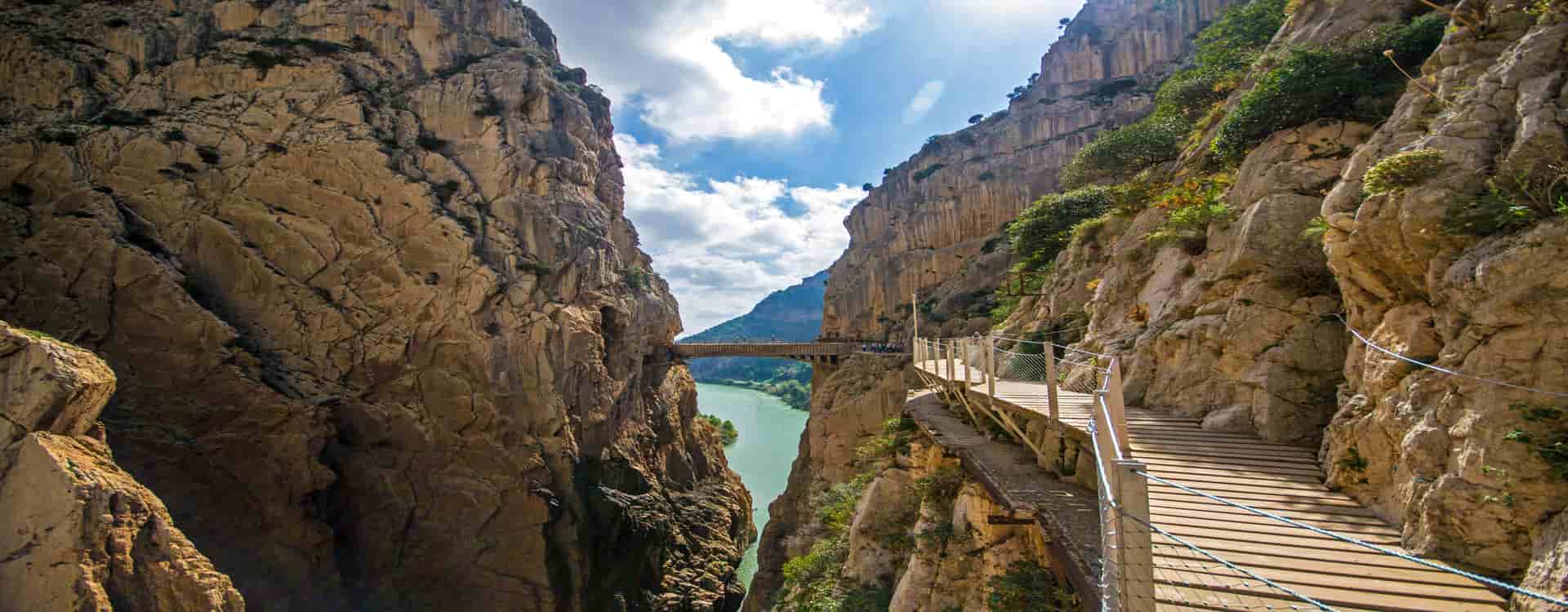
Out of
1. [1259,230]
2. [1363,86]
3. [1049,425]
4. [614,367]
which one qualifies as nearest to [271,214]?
[614,367]

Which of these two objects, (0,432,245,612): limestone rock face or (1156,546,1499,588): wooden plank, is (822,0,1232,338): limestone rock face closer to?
(1156,546,1499,588): wooden plank

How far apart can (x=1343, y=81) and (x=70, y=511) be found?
19.4m

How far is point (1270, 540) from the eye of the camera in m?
3.65

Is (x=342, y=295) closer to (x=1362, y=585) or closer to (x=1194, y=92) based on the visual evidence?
(x=1362, y=585)

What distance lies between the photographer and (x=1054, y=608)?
17.6ft

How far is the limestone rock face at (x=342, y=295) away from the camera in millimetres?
17078

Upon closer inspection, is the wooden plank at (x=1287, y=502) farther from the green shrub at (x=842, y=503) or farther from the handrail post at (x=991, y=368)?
the green shrub at (x=842, y=503)

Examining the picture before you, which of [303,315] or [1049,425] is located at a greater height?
[303,315]

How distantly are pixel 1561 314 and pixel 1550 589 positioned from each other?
1.64 metres

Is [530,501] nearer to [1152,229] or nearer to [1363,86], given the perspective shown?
[1152,229]

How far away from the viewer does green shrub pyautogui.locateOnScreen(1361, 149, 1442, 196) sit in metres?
4.30

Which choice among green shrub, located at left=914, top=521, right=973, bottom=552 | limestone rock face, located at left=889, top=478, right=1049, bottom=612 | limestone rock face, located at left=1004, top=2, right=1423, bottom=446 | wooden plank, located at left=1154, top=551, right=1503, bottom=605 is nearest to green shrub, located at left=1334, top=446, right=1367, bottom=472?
limestone rock face, located at left=1004, top=2, right=1423, bottom=446

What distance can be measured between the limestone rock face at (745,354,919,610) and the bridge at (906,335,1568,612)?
16.2 m

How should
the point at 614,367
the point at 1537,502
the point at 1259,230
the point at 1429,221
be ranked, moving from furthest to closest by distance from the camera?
the point at 614,367 → the point at 1259,230 → the point at 1429,221 → the point at 1537,502
